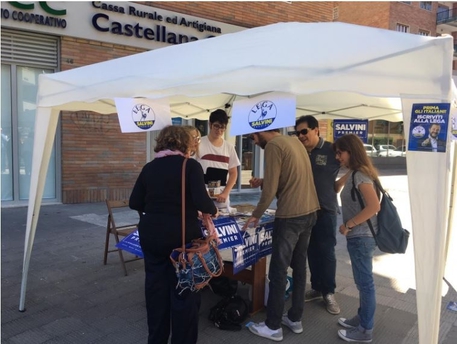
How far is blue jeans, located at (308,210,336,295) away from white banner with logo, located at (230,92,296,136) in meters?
1.31

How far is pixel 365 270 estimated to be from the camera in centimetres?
303

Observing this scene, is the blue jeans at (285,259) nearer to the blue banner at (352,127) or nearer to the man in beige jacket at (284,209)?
the man in beige jacket at (284,209)

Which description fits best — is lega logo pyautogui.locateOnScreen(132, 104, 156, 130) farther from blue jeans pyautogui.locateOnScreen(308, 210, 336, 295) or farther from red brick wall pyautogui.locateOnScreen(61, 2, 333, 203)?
red brick wall pyautogui.locateOnScreen(61, 2, 333, 203)

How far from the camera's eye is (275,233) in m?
3.09

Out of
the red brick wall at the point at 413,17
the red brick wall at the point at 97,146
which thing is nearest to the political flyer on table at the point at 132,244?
the red brick wall at the point at 97,146

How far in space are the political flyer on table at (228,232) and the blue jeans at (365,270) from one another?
897 millimetres

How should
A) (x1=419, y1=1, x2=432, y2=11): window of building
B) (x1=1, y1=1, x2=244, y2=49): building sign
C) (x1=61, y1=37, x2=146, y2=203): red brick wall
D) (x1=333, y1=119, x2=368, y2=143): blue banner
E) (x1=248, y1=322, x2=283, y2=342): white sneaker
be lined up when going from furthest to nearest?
(x1=419, y1=1, x2=432, y2=11): window of building < (x1=61, y1=37, x2=146, y2=203): red brick wall < (x1=1, y1=1, x2=244, y2=49): building sign < (x1=333, y1=119, x2=368, y2=143): blue banner < (x1=248, y1=322, x2=283, y2=342): white sneaker

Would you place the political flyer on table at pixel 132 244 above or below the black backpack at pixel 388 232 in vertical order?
below

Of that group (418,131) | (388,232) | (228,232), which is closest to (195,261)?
(228,232)

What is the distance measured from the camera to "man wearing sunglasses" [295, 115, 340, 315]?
3635 millimetres

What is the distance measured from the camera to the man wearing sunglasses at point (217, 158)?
4.09 m

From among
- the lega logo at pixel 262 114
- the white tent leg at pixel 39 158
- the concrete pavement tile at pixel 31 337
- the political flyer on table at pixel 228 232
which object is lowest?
the concrete pavement tile at pixel 31 337

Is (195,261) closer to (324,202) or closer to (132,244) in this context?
(132,244)

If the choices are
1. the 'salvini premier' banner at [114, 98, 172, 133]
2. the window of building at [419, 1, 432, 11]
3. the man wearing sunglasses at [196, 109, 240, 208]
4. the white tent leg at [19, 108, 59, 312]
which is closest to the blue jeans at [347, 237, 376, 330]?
the man wearing sunglasses at [196, 109, 240, 208]
